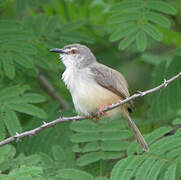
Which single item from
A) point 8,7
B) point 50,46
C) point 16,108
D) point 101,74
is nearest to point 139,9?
point 101,74

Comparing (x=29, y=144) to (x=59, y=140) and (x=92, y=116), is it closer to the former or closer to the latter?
(x=59, y=140)

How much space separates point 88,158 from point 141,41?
5.65 feet

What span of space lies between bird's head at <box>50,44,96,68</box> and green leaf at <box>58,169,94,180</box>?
159 centimetres

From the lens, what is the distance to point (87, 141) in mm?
6234

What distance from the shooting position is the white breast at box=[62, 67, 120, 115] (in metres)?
6.01

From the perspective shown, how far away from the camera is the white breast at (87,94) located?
237 inches

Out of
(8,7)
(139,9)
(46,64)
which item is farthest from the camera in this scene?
(8,7)

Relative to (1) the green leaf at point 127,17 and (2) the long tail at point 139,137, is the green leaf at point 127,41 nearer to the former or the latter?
(1) the green leaf at point 127,17

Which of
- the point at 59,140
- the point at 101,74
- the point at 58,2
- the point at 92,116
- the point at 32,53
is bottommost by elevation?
the point at 59,140

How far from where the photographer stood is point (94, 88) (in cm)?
612

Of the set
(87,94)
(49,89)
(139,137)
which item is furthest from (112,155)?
(49,89)

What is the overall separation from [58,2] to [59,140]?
2995 millimetres

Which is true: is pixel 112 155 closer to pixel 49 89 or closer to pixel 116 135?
pixel 116 135

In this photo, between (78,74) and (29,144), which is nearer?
(78,74)
